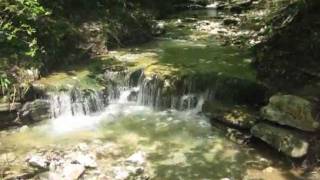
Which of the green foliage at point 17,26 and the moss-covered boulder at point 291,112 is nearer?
the moss-covered boulder at point 291,112

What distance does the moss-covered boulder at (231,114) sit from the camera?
26.6 ft

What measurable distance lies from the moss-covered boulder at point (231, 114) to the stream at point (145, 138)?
206 millimetres

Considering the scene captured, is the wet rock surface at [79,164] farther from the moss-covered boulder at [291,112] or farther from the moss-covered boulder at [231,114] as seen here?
the moss-covered boulder at [291,112]

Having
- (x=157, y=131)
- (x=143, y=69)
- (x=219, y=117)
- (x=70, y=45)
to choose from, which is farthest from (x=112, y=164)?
(x=70, y=45)

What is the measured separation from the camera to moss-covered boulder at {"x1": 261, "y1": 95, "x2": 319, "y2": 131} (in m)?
7.17

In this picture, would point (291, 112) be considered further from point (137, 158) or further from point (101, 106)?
point (101, 106)

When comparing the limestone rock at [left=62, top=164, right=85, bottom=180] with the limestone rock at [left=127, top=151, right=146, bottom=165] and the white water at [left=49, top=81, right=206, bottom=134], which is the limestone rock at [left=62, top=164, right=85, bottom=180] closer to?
the limestone rock at [left=127, top=151, right=146, bottom=165]

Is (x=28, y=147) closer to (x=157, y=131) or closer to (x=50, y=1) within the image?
(x=157, y=131)

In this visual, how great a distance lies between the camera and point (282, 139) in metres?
7.23

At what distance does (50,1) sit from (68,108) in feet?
10.5

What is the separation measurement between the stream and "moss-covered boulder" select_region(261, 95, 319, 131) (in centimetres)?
58

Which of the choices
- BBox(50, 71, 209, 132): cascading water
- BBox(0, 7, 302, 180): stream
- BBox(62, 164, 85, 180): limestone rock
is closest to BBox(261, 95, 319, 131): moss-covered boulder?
BBox(0, 7, 302, 180): stream

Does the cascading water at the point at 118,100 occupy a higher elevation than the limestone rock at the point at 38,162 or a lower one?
higher

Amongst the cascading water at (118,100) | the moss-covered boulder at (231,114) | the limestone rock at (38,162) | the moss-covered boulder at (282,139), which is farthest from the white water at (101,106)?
the moss-covered boulder at (282,139)
